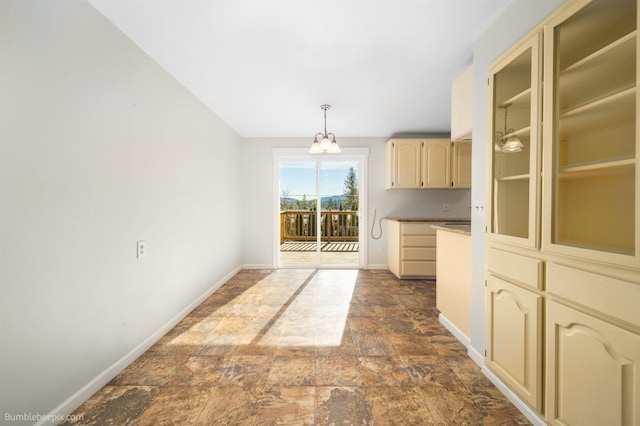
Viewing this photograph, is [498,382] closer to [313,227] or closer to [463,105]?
[463,105]

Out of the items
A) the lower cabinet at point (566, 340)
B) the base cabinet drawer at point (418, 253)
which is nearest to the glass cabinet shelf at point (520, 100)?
the lower cabinet at point (566, 340)

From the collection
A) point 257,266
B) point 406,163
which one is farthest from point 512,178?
point 257,266

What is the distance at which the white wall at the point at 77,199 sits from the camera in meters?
1.26

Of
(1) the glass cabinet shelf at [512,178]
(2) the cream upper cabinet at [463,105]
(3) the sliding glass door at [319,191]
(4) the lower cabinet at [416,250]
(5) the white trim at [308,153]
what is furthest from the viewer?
(3) the sliding glass door at [319,191]

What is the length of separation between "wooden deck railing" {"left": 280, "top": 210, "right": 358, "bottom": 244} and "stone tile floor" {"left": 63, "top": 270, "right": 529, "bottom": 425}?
3223 mm

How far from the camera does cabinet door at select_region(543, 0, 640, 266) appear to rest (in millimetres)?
1056

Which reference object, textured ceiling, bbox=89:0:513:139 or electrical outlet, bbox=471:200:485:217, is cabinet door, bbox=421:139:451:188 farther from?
electrical outlet, bbox=471:200:485:217

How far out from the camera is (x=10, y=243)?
124cm

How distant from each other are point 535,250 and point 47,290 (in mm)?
2520

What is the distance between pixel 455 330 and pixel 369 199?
284cm

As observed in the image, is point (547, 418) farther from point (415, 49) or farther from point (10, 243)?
point (10, 243)

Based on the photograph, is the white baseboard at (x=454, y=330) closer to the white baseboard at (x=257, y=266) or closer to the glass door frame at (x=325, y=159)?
the glass door frame at (x=325, y=159)

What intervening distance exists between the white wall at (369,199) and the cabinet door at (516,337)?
10.5 ft

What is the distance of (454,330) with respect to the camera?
2475 mm
